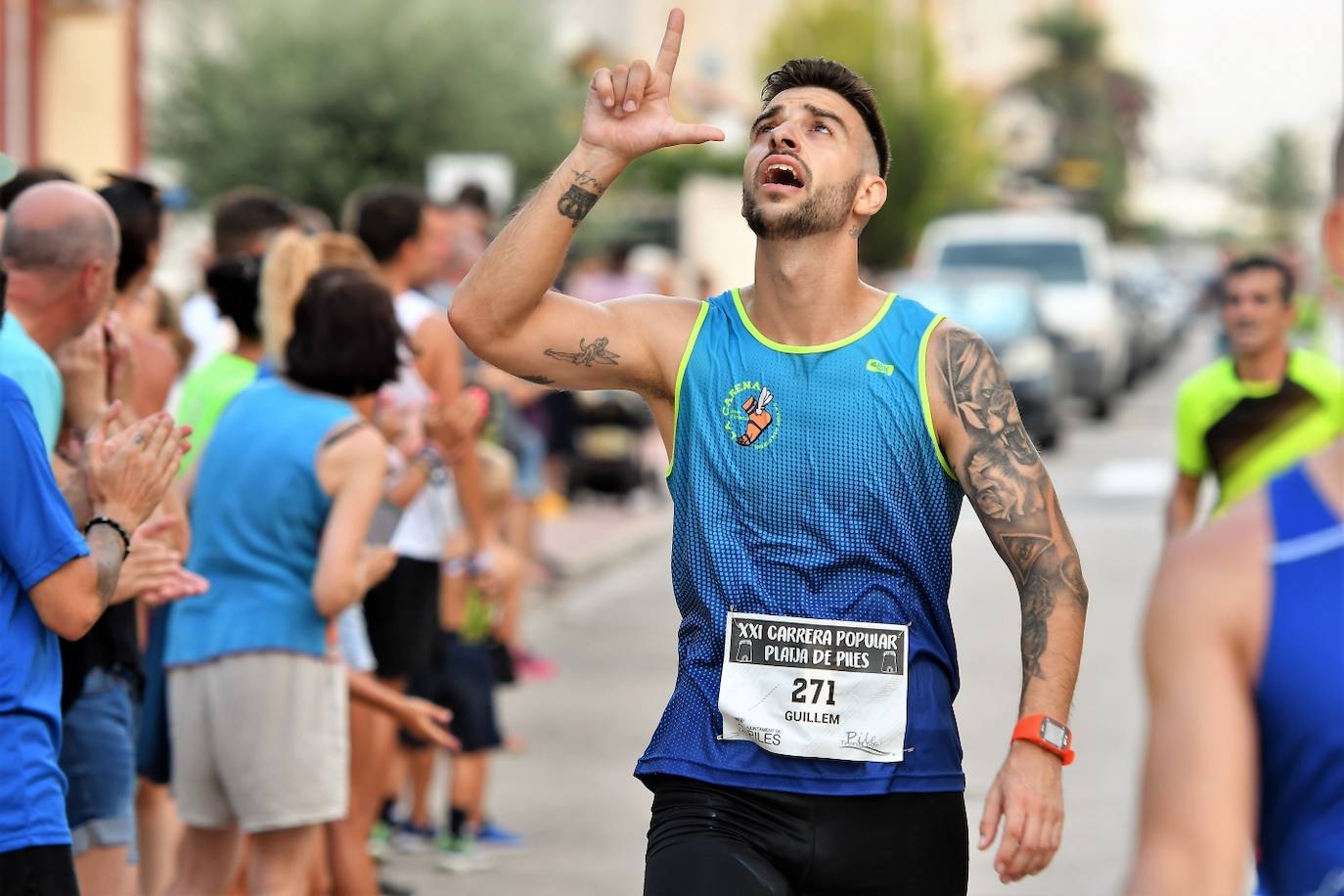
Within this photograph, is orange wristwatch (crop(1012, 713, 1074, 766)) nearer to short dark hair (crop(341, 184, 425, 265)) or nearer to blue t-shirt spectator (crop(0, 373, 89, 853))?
blue t-shirt spectator (crop(0, 373, 89, 853))

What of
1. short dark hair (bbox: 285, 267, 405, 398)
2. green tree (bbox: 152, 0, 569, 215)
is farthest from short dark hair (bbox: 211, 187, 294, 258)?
green tree (bbox: 152, 0, 569, 215)

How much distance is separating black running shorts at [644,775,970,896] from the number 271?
0.17 m

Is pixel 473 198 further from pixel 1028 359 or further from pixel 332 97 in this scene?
pixel 332 97

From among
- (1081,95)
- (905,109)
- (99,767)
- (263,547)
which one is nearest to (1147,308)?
(905,109)

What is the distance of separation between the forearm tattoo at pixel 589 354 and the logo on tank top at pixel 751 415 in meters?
0.30

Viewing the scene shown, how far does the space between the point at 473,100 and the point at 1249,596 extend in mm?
24161

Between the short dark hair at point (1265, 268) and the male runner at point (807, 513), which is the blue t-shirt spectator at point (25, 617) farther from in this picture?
the short dark hair at point (1265, 268)

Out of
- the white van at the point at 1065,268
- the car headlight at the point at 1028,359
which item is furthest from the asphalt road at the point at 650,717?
the white van at the point at 1065,268

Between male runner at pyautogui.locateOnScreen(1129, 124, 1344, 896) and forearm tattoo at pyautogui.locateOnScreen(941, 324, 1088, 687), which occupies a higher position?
forearm tattoo at pyautogui.locateOnScreen(941, 324, 1088, 687)

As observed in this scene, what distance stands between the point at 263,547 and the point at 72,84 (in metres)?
15.9

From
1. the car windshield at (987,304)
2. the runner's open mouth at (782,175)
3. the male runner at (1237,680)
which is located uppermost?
the car windshield at (987,304)

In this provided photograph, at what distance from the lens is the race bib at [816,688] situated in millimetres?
3896

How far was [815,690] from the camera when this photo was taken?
3912mm

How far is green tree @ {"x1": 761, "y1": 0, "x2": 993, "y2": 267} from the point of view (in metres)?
46.3
